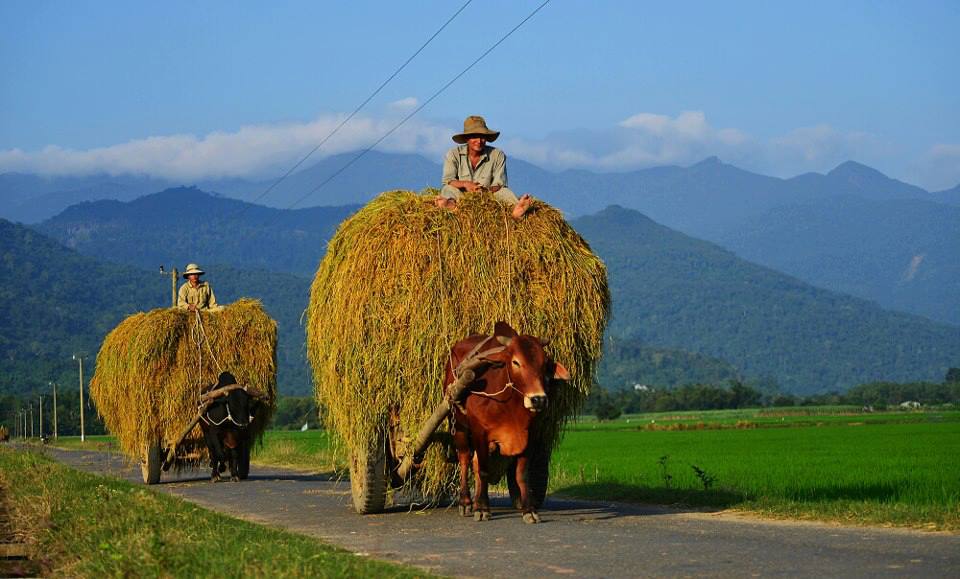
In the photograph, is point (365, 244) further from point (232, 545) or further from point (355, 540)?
point (232, 545)

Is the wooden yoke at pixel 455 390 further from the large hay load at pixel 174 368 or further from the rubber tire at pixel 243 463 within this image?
the rubber tire at pixel 243 463

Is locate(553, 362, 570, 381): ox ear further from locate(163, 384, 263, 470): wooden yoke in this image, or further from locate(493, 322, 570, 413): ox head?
locate(163, 384, 263, 470): wooden yoke

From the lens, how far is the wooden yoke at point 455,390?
11.7 m

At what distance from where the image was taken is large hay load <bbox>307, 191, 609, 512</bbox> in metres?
12.5

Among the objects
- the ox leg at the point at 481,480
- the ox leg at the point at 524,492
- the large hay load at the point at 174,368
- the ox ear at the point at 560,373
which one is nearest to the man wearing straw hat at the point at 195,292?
the large hay load at the point at 174,368

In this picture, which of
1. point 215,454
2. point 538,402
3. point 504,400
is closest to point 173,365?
point 215,454

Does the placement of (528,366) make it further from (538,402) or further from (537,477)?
(537,477)

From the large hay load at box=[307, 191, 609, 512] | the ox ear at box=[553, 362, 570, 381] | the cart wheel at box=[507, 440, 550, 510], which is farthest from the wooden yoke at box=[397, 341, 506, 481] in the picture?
the cart wheel at box=[507, 440, 550, 510]

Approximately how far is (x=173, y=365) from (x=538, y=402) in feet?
34.9

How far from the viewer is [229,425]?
2064 cm

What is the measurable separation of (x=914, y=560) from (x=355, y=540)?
4545 mm

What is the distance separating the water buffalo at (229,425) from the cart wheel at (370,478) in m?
7.12

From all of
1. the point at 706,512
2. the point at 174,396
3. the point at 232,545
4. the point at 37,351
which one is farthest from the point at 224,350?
the point at 37,351

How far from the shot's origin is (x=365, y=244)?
1282cm
